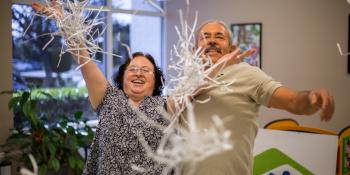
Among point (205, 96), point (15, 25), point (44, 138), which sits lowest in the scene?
point (44, 138)

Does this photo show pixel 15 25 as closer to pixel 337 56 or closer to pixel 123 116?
pixel 123 116

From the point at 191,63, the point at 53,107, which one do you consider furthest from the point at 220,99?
the point at 53,107

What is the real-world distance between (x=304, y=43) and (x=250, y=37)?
62 centimetres

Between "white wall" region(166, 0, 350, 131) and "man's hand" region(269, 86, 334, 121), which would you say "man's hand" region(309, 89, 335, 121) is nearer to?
"man's hand" region(269, 86, 334, 121)

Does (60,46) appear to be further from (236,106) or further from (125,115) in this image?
(236,106)

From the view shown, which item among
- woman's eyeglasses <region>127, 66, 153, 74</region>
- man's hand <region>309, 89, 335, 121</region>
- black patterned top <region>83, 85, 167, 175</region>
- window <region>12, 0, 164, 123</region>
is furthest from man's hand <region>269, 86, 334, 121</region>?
window <region>12, 0, 164, 123</region>

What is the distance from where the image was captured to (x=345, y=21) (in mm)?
3613

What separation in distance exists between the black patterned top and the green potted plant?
1.70 meters

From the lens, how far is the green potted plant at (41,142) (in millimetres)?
3221

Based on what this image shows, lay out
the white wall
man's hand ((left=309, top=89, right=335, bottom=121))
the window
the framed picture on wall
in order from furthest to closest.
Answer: the framed picture on wall → the window → the white wall → man's hand ((left=309, top=89, right=335, bottom=121))

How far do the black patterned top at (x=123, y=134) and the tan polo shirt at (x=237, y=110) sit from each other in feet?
0.72

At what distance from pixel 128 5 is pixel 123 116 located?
3542 millimetres

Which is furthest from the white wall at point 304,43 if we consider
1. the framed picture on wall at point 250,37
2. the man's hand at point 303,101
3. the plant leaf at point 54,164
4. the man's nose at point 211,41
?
the man's hand at point 303,101

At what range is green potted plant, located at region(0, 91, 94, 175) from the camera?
3.22 metres
